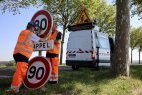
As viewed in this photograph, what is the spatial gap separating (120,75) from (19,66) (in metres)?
5.23

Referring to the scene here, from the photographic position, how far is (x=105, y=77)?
1376 cm

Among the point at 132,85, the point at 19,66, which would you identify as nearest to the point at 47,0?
the point at 132,85

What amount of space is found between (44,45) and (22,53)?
623mm

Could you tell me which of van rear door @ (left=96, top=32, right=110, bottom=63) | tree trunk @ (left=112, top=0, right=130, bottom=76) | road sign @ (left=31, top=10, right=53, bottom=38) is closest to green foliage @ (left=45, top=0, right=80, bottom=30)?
van rear door @ (left=96, top=32, right=110, bottom=63)

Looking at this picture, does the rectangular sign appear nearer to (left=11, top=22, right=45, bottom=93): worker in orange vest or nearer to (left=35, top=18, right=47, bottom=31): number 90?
(left=11, top=22, right=45, bottom=93): worker in orange vest

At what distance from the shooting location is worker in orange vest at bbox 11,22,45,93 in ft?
31.7

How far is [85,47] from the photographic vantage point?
20.2 metres

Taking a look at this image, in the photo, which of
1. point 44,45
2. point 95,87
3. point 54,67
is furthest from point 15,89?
point 95,87

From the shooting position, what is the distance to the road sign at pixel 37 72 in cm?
934

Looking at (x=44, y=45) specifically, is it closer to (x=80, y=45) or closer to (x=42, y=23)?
(x=42, y=23)

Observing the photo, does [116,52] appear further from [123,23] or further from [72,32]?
[72,32]

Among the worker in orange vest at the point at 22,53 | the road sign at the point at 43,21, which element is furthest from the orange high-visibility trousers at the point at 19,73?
the road sign at the point at 43,21

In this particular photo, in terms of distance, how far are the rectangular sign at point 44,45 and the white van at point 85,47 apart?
32.7 feet

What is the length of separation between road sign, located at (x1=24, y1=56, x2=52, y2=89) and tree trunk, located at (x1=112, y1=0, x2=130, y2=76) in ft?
15.8
